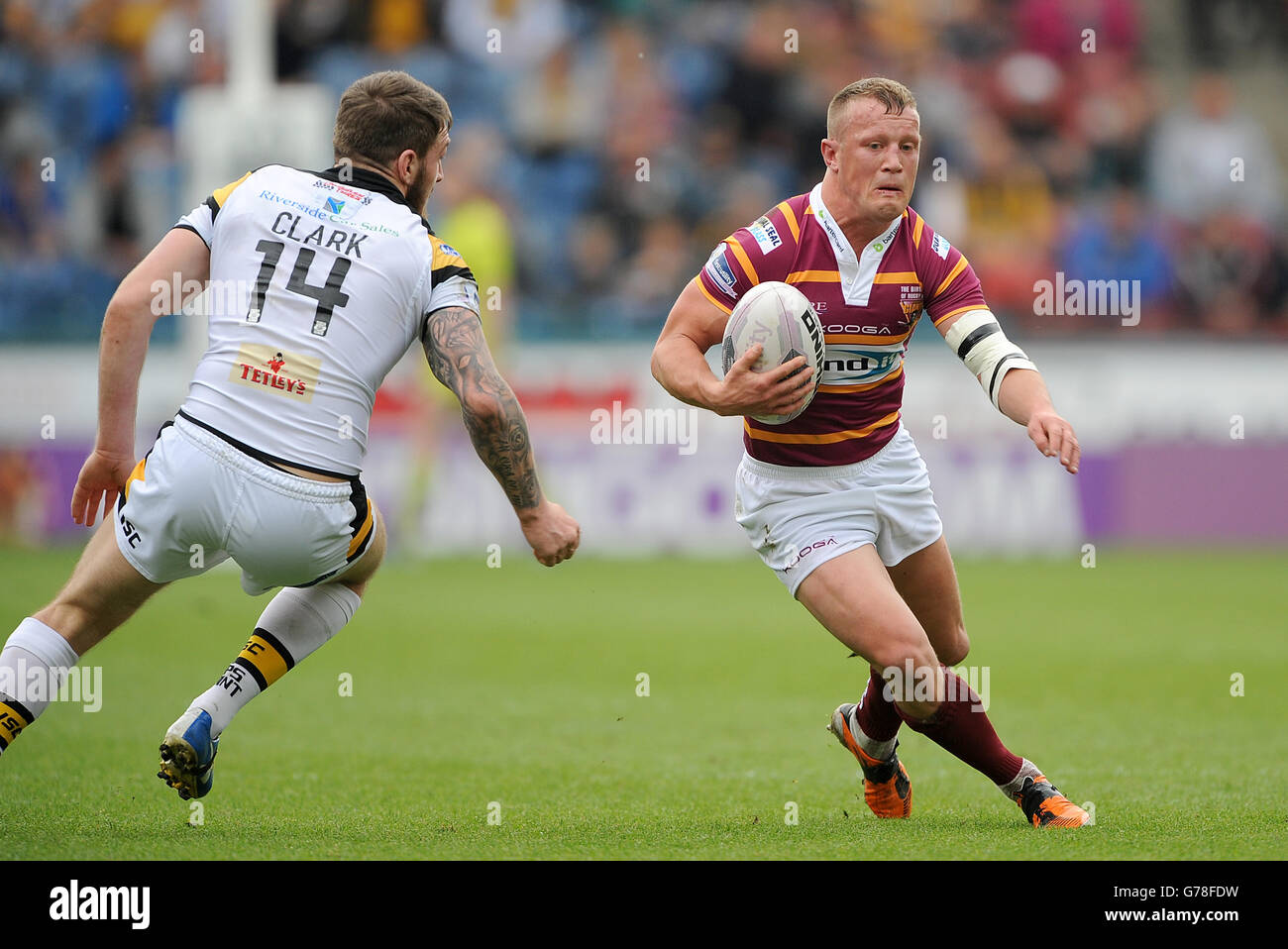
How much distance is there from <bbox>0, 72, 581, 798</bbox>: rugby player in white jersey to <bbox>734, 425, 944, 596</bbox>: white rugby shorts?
94cm

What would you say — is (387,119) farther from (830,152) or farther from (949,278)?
(949,278)

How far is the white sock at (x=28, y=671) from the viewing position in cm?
512

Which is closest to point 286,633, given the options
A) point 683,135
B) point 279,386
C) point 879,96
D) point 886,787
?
point 279,386

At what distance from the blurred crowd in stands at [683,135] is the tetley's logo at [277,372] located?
11.7 meters

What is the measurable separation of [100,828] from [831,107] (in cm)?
362

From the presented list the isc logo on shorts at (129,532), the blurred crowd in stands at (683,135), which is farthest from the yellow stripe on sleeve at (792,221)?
the blurred crowd in stands at (683,135)

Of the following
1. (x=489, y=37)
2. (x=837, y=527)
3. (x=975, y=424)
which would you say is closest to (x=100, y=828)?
(x=837, y=527)

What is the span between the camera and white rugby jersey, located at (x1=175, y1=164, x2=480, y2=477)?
512cm

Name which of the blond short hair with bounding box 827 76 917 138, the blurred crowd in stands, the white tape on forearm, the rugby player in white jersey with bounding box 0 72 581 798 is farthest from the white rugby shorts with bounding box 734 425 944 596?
the blurred crowd in stands

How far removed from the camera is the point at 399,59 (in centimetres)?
1938

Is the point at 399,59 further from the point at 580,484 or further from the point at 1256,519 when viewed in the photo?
the point at 1256,519

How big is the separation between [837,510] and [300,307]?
2029 millimetres

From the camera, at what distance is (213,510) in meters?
5.04

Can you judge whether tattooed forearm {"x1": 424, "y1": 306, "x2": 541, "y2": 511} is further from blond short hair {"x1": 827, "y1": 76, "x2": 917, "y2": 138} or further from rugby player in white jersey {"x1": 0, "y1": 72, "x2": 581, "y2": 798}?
blond short hair {"x1": 827, "y1": 76, "x2": 917, "y2": 138}
